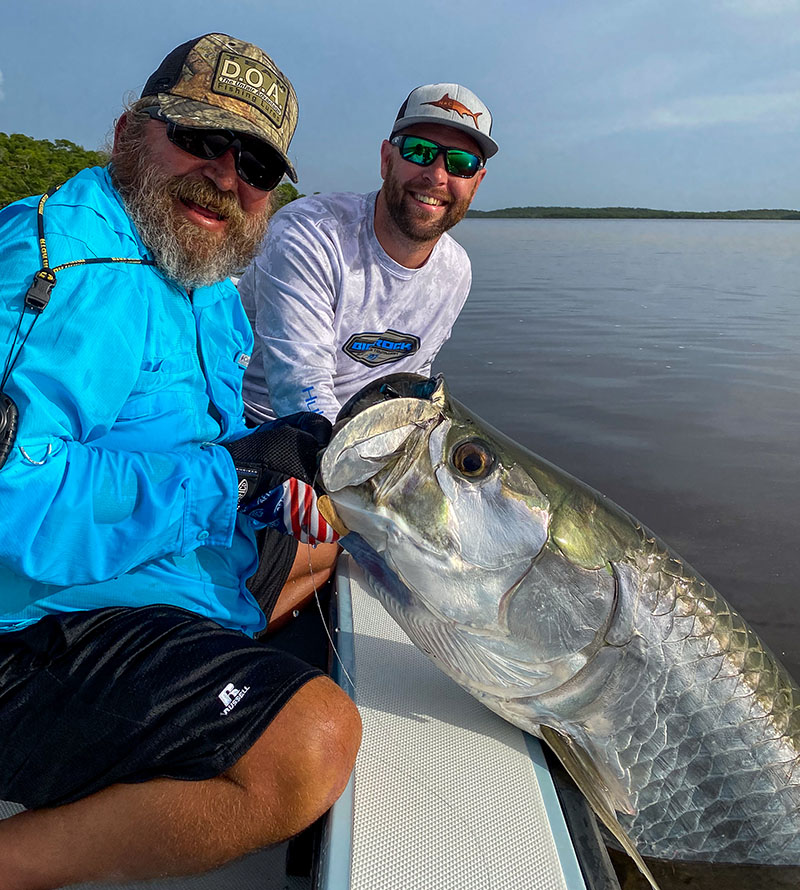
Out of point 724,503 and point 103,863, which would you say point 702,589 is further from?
point 724,503

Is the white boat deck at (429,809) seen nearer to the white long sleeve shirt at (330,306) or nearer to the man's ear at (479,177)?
the white long sleeve shirt at (330,306)

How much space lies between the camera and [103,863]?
1.62m

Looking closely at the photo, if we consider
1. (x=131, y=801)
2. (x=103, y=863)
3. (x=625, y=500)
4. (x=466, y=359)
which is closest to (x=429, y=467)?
(x=131, y=801)

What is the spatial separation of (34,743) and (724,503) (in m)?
4.61

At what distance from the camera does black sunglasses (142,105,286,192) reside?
2.22m

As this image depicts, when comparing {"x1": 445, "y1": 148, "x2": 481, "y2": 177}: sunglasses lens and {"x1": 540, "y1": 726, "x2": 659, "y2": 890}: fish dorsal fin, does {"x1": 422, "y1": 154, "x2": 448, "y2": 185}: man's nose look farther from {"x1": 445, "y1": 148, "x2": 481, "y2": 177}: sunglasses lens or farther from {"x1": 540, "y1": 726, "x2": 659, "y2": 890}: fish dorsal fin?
{"x1": 540, "y1": 726, "x2": 659, "y2": 890}: fish dorsal fin

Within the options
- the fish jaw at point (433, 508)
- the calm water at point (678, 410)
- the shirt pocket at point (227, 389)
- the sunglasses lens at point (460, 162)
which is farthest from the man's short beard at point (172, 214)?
the calm water at point (678, 410)

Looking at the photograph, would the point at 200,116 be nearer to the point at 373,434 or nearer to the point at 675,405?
the point at 373,434

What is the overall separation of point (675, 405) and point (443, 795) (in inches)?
249

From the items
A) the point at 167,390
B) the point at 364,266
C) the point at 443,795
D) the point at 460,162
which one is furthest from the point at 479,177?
the point at 443,795

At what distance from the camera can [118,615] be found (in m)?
1.83

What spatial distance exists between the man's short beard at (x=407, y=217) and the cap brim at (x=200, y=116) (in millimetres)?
1349

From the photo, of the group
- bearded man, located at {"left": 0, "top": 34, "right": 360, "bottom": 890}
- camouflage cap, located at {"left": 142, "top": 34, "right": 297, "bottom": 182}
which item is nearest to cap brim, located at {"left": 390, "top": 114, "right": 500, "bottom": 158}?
camouflage cap, located at {"left": 142, "top": 34, "right": 297, "bottom": 182}

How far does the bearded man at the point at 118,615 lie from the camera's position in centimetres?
162
